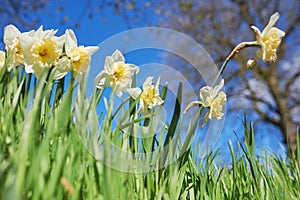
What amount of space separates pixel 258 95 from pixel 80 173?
6.93 meters

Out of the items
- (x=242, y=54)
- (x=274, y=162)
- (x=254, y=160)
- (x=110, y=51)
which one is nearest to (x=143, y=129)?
(x=110, y=51)

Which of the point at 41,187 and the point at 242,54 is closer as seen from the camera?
the point at 41,187

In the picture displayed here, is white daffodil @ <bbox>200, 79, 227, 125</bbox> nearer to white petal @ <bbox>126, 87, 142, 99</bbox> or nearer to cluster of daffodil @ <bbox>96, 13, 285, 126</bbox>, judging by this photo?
cluster of daffodil @ <bbox>96, 13, 285, 126</bbox>

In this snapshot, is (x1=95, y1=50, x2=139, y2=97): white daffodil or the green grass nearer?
the green grass

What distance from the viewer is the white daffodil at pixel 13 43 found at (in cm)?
79

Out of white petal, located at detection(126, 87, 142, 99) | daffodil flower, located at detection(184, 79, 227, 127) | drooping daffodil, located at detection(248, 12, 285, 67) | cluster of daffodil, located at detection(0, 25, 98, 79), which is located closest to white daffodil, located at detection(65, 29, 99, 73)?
cluster of daffodil, located at detection(0, 25, 98, 79)

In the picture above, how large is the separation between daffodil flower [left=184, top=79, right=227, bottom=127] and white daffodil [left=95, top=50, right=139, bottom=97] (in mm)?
143

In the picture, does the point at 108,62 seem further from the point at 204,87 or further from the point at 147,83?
the point at 204,87

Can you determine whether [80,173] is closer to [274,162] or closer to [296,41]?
[274,162]

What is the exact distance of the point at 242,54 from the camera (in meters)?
6.77

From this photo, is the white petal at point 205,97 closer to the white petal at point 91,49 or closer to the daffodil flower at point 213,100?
the daffodil flower at point 213,100

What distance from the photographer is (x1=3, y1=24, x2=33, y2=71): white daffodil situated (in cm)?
79

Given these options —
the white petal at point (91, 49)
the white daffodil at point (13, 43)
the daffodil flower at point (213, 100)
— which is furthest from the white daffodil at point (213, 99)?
the white daffodil at point (13, 43)

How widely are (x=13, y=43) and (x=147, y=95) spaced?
0.31m
